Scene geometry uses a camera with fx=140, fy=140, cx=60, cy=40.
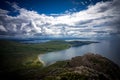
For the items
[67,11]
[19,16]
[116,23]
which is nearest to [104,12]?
[116,23]

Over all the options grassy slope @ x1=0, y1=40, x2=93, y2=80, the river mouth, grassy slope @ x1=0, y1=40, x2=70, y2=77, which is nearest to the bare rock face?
the river mouth

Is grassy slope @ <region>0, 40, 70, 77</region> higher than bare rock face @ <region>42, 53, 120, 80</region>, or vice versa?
grassy slope @ <region>0, 40, 70, 77</region>

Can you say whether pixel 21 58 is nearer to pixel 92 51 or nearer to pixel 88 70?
pixel 88 70

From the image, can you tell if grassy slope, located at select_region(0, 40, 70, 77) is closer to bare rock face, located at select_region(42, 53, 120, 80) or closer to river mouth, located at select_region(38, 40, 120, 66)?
river mouth, located at select_region(38, 40, 120, 66)

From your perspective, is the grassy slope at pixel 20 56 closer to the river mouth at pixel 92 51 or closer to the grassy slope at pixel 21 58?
the grassy slope at pixel 21 58

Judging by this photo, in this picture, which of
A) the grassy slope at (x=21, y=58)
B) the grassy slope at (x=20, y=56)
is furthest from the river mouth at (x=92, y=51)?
the grassy slope at (x=20, y=56)

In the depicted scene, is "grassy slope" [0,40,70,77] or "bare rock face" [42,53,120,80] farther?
"grassy slope" [0,40,70,77]

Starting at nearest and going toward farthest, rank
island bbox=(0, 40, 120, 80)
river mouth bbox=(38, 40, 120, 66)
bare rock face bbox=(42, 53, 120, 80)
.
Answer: bare rock face bbox=(42, 53, 120, 80) → island bbox=(0, 40, 120, 80) → river mouth bbox=(38, 40, 120, 66)

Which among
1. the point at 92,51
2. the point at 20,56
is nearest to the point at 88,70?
the point at 92,51

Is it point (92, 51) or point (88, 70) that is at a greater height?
point (92, 51)
